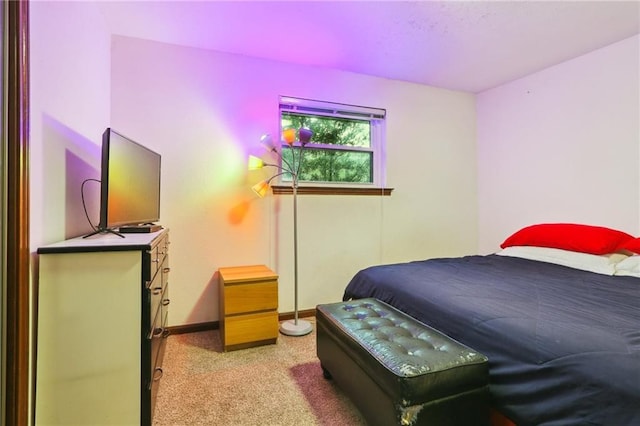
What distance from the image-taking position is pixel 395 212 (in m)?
3.34

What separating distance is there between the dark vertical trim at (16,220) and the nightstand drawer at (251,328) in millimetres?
1187

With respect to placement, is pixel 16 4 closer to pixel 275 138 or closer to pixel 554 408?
pixel 275 138

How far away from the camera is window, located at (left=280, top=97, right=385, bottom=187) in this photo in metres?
3.03

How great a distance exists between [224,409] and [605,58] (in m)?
3.81

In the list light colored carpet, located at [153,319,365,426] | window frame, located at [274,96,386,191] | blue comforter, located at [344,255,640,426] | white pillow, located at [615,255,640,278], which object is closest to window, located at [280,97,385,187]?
window frame, located at [274,96,386,191]

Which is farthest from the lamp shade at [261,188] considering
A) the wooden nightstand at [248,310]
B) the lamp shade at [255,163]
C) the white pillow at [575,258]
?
the white pillow at [575,258]

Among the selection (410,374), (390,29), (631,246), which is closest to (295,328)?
(410,374)

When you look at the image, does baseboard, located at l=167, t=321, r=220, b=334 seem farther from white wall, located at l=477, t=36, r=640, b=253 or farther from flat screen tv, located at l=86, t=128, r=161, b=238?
white wall, located at l=477, t=36, r=640, b=253

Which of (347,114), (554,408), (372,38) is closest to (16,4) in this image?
(372,38)

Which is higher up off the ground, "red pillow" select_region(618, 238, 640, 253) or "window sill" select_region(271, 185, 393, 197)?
"window sill" select_region(271, 185, 393, 197)

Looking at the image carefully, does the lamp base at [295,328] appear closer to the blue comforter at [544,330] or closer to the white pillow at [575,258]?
the blue comforter at [544,330]

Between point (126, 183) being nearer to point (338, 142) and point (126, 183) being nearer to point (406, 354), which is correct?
point (406, 354)

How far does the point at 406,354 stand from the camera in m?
1.28

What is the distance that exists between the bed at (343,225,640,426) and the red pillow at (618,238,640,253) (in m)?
0.14
